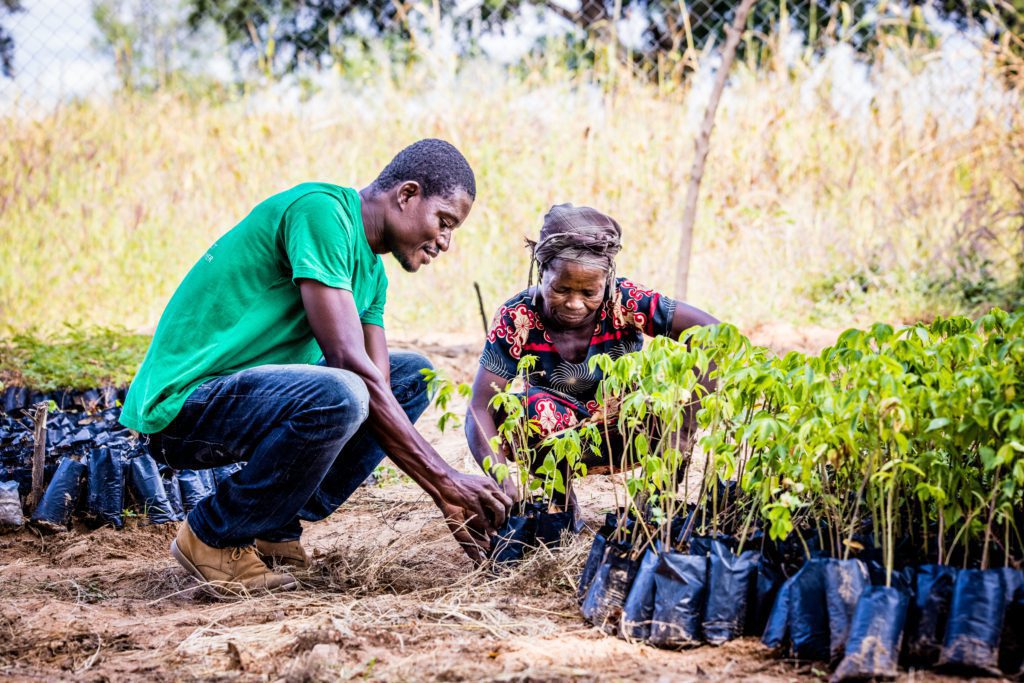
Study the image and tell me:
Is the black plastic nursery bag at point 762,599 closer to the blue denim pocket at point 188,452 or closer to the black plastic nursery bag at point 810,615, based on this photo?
the black plastic nursery bag at point 810,615

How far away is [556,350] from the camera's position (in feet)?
10.1

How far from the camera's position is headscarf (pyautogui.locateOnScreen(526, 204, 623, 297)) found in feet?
9.15

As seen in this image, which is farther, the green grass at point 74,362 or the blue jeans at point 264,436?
the green grass at point 74,362

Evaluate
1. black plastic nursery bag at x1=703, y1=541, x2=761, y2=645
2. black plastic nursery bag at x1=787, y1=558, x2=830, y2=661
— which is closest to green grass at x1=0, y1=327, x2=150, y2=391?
black plastic nursery bag at x1=703, y1=541, x2=761, y2=645

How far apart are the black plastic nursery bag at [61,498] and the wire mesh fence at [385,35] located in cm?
572

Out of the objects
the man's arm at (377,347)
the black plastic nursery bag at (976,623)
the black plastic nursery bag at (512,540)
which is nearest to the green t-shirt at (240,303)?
the man's arm at (377,347)

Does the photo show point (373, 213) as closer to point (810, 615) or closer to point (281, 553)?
point (281, 553)

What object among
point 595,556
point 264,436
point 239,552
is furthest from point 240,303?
point 595,556

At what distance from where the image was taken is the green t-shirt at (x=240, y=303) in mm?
2607

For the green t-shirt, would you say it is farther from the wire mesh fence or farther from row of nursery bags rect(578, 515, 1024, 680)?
the wire mesh fence

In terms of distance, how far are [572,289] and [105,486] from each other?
193cm

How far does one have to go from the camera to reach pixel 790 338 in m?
6.34

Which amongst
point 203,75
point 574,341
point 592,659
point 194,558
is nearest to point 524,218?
point 574,341

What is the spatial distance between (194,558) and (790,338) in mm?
4670
